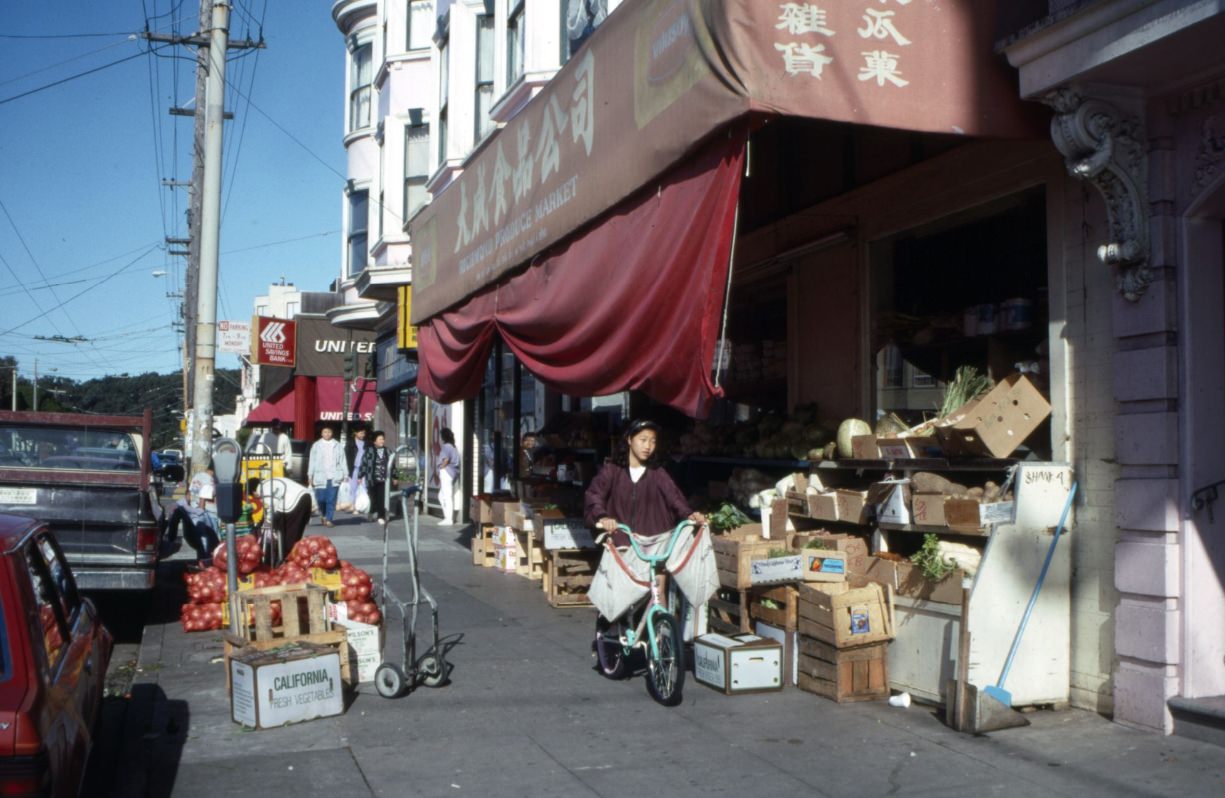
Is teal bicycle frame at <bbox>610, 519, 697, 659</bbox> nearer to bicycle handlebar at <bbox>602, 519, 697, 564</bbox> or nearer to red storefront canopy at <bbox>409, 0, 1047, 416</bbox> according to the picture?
bicycle handlebar at <bbox>602, 519, 697, 564</bbox>

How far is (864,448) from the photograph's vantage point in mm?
8258

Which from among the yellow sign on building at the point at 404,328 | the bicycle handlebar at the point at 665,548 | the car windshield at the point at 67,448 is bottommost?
the bicycle handlebar at the point at 665,548

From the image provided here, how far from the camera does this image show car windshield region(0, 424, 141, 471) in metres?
10.5

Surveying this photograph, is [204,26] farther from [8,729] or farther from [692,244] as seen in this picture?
[8,729]

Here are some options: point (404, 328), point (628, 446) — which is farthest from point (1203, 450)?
point (404, 328)

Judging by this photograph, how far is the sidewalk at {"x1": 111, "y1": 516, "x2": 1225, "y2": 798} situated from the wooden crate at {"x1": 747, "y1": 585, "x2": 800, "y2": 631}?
1.78 ft

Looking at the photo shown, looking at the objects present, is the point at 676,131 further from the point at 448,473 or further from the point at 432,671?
the point at 448,473

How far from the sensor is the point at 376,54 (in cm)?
2508

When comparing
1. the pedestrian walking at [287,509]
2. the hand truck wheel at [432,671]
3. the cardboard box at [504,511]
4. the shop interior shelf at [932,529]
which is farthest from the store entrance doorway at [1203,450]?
the cardboard box at [504,511]

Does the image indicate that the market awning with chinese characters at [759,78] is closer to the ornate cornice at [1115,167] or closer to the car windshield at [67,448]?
the ornate cornice at [1115,167]

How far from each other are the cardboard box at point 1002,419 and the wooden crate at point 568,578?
5.17m

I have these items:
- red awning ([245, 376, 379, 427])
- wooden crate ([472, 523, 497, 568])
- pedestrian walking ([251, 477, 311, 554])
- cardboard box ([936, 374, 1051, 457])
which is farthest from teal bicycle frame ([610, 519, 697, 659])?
red awning ([245, 376, 379, 427])

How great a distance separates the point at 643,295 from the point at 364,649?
10.2 feet

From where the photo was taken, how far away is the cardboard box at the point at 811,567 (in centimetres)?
786
